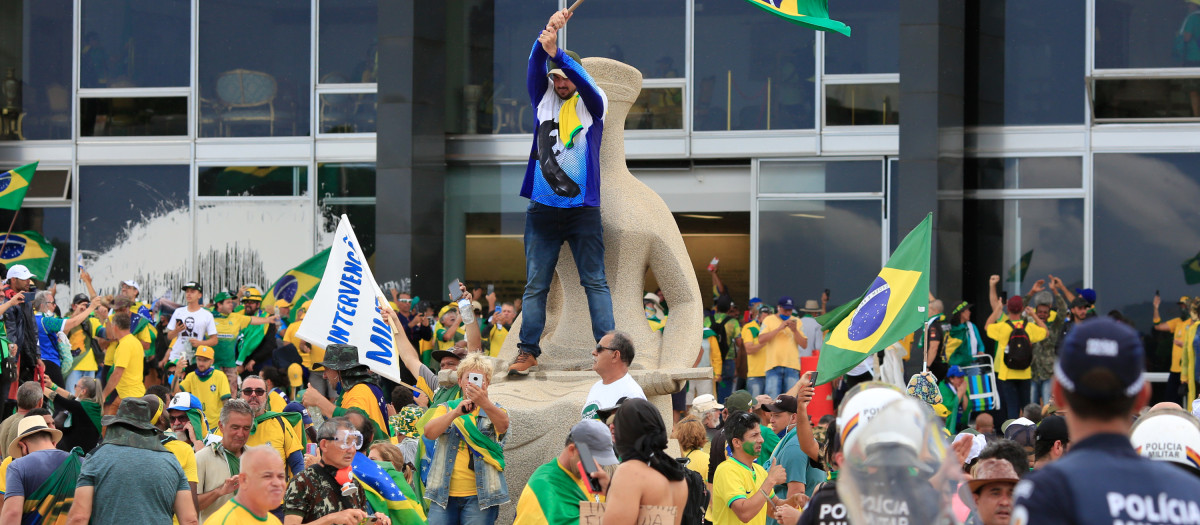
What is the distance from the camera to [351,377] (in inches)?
392

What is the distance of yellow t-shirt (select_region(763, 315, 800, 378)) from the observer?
1609cm

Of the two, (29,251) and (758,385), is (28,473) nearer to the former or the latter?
(758,385)

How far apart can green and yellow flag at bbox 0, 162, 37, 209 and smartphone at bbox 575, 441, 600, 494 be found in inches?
618

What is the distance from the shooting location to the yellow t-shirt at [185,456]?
24.3 ft

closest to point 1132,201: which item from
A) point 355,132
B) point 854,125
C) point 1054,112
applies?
point 1054,112

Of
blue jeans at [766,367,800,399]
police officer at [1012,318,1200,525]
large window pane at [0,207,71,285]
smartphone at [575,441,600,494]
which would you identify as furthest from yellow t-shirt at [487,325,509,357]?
police officer at [1012,318,1200,525]

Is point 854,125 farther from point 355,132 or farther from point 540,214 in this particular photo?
point 540,214

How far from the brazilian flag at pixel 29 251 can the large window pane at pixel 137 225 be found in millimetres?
908

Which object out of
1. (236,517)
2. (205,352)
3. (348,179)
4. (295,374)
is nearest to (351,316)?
(205,352)

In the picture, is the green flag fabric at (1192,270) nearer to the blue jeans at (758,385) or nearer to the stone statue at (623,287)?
the blue jeans at (758,385)

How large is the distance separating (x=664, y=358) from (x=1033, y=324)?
7323 mm

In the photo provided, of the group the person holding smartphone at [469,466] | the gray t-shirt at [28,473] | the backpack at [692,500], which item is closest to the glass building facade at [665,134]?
the person holding smartphone at [469,466]

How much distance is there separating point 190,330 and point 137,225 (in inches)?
326

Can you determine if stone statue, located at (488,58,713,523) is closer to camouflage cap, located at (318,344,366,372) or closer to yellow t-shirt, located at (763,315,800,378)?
camouflage cap, located at (318,344,366,372)
